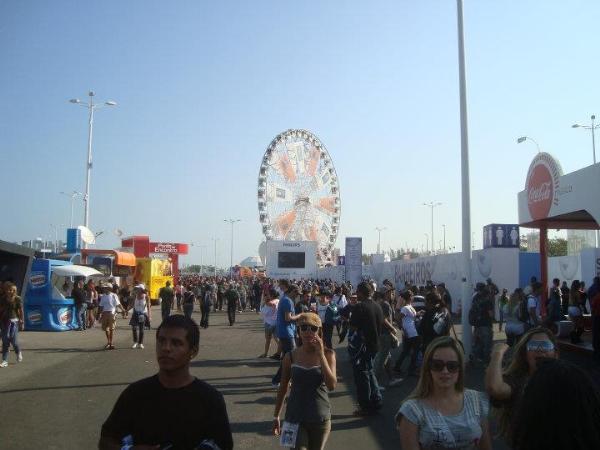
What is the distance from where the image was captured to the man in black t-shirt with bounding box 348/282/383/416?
7430 millimetres

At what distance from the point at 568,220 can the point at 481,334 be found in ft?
22.6

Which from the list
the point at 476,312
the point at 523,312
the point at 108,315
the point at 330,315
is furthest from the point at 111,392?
the point at 523,312

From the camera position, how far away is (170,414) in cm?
246

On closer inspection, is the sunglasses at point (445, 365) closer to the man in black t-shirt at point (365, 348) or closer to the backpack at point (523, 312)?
the man in black t-shirt at point (365, 348)

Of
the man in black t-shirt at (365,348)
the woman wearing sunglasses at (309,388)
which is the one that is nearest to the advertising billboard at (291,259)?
the man in black t-shirt at (365,348)

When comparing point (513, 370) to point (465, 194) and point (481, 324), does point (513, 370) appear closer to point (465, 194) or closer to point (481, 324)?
point (481, 324)

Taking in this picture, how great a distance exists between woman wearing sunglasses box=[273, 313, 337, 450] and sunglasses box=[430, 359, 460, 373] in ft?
4.89

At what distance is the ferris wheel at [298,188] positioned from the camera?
4681cm

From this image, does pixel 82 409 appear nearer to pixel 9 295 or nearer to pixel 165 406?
pixel 9 295

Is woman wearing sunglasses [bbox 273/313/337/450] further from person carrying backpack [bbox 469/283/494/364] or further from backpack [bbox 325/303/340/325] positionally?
backpack [bbox 325/303/340/325]

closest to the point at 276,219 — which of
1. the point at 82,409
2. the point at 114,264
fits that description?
the point at 114,264

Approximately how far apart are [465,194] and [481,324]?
293 centimetres

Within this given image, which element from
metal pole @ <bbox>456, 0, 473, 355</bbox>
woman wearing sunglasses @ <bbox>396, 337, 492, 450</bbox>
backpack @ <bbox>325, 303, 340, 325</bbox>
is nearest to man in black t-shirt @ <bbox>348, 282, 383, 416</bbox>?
backpack @ <bbox>325, 303, 340, 325</bbox>

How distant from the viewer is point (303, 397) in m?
4.19
